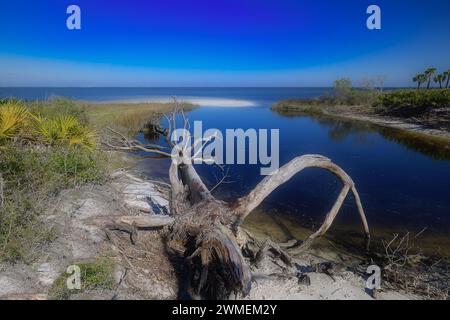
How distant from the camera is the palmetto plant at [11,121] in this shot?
6.96 metres

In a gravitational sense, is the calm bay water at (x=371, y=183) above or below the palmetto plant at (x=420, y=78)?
below

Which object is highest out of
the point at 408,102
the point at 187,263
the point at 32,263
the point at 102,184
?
the point at 408,102

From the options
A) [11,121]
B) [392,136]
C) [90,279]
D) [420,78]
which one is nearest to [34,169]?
[11,121]

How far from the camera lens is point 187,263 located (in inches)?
212

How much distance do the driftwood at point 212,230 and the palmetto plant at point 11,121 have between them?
366 cm

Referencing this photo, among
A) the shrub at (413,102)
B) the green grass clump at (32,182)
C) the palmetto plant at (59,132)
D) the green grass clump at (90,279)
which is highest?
Result: the shrub at (413,102)

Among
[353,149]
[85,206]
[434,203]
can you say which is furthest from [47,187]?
[353,149]

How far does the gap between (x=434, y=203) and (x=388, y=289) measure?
6.05 metres

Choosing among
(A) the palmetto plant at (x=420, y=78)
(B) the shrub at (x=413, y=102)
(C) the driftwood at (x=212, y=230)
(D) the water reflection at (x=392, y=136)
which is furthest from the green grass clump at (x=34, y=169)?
(A) the palmetto plant at (x=420, y=78)

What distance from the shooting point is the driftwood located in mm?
4762

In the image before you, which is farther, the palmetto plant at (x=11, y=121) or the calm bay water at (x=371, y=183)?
the calm bay water at (x=371, y=183)

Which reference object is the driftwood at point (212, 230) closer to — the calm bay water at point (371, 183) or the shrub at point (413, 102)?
the calm bay water at point (371, 183)

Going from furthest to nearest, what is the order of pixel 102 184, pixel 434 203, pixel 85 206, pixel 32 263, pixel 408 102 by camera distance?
pixel 408 102
pixel 434 203
pixel 102 184
pixel 85 206
pixel 32 263
